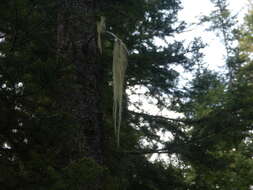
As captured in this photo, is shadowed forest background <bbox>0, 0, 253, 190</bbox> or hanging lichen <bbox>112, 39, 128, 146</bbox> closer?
shadowed forest background <bbox>0, 0, 253, 190</bbox>

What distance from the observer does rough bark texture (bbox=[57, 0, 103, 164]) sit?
9.81 feet

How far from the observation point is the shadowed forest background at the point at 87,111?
254cm

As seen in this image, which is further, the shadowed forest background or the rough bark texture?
the rough bark texture

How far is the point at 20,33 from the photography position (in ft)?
8.95

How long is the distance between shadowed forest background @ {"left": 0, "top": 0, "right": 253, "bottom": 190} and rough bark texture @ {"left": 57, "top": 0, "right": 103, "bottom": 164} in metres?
0.01

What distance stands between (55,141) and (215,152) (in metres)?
4.28

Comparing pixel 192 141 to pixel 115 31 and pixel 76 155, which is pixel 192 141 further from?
pixel 76 155

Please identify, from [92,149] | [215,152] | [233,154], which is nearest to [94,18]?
[92,149]

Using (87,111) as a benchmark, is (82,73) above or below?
above

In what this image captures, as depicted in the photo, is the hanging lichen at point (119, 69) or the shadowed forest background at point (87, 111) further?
the hanging lichen at point (119, 69)

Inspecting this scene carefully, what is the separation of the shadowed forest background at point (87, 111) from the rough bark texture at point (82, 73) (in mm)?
11

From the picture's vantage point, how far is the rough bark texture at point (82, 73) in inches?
118

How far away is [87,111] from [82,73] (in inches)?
17.4

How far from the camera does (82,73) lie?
3.28m
